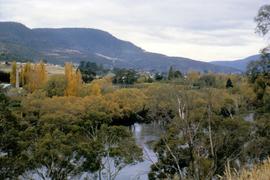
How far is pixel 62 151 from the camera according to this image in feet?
78.6

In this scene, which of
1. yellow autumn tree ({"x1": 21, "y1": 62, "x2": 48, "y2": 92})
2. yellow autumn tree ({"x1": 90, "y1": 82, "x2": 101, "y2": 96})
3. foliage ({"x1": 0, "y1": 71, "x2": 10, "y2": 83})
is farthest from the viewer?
foliage ({"x1": 0, "y1": 71, "x2": 10, "y2": 83})

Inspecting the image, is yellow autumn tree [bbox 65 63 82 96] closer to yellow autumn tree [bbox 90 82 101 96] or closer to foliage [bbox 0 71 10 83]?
yellow autumn tree [bbox 90 82 101 96]

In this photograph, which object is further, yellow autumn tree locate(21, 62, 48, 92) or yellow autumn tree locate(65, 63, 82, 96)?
yellow autumn tree locate(21, 62, 48, 92)

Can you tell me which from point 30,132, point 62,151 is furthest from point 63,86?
point 62,151

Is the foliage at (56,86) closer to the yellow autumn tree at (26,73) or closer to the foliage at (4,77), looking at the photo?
the yellow autumn tree at (26,73)

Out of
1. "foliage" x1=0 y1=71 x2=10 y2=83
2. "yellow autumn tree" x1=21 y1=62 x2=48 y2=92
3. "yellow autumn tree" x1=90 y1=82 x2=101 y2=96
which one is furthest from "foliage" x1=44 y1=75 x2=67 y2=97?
"foliage" x1=0 y1=71 x2=10 y2=83

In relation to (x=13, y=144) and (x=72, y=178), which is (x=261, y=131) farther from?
(x=13, y=144)

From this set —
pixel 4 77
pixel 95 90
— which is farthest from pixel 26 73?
pixel 4 77

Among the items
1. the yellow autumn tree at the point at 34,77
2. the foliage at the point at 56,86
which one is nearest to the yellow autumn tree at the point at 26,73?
the yellow autumn tree at the point at 34,77

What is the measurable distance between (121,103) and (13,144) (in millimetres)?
→ 35088

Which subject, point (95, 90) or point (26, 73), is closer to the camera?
point (95, 90)

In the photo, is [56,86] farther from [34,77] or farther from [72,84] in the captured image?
[34,77]

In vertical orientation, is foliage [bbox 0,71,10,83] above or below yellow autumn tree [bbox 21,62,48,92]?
below

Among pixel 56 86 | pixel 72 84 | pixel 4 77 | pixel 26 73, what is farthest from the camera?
pixel 4 77
